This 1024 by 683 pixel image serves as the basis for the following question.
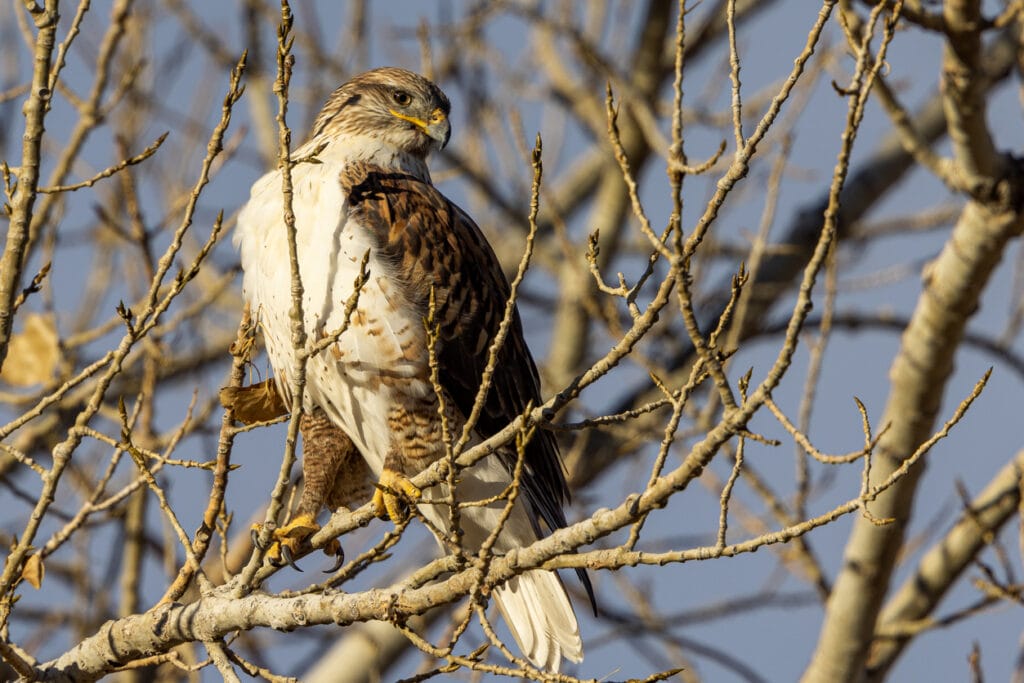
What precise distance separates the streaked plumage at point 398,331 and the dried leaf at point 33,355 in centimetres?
88

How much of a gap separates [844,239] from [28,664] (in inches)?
231

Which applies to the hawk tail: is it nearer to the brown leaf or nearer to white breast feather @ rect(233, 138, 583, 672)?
white breast feather @ rect(233, 138, 583, 672)

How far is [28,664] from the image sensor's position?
3203 millimetres

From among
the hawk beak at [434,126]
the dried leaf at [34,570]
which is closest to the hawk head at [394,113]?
the hawk beak at [434,126]

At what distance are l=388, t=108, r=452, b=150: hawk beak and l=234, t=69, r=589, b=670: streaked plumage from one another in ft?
0.27

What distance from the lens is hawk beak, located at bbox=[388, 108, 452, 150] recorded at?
4789 mm

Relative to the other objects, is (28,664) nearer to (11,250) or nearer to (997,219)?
(11,250)

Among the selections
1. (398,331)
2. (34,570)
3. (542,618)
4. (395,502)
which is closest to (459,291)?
(398,331)

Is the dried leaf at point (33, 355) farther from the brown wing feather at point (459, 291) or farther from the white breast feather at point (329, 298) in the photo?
the brown wing feather at point (459, 291)

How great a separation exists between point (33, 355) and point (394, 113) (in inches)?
60.9

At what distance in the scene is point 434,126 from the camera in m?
4.82

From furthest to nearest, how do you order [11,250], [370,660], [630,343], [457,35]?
[457,35], [370,660], [11,250], [630,343]

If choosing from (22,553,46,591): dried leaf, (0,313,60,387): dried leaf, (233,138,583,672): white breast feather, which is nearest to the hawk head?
(233,138,583,672): white breast feather

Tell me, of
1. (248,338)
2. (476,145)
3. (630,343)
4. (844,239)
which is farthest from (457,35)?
(630,343)
